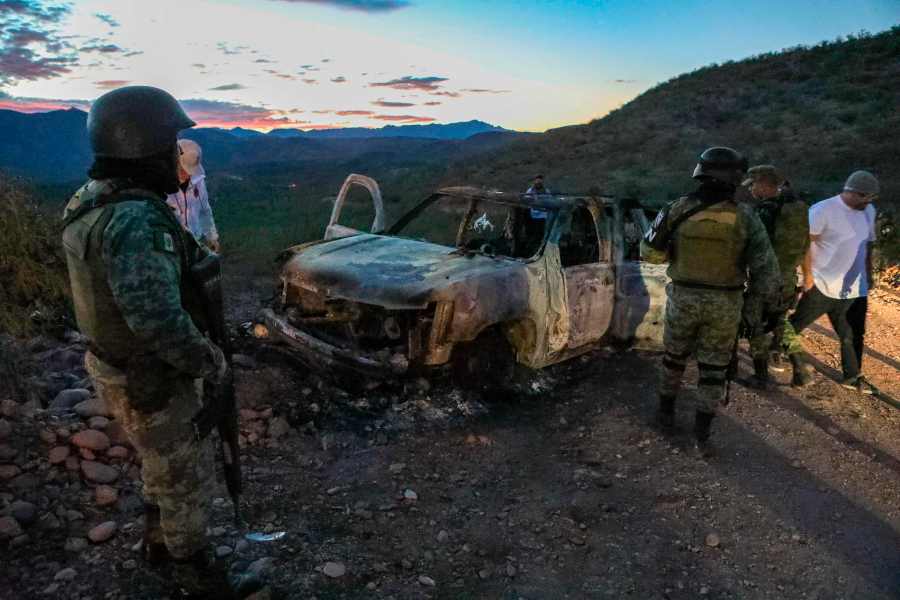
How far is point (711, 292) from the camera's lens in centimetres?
405

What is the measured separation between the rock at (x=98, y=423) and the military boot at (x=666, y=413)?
364 cm

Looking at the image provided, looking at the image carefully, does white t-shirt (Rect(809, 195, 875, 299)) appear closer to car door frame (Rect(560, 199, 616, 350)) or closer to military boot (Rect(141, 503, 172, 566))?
car door frame (Rect(560, 199, 616, 350))

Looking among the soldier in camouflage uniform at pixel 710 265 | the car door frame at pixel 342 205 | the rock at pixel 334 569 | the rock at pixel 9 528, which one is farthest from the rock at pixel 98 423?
the soldier in camouflage uniform at pixel 710 265

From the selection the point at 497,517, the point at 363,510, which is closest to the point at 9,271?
the point at 363,510

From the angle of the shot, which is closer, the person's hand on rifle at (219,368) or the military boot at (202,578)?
the person's hand on rifle at (219,368)

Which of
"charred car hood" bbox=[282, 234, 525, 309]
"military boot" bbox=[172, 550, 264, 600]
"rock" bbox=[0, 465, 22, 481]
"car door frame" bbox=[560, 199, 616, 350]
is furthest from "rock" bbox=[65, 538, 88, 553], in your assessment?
"car door frame" bbox=[560, 199, 616, 350]

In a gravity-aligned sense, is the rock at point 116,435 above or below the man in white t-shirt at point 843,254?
below

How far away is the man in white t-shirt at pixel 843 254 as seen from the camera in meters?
5.07

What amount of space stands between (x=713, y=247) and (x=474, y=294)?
1.57 metres

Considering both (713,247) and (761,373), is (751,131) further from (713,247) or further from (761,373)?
(713,247)

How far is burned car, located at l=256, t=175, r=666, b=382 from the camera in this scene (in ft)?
14.2

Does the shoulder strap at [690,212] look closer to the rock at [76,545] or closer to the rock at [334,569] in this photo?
the rock at [334,569]

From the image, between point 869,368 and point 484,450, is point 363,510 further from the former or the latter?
point 869,368

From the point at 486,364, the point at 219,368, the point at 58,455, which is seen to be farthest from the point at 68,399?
the point at 486,364
